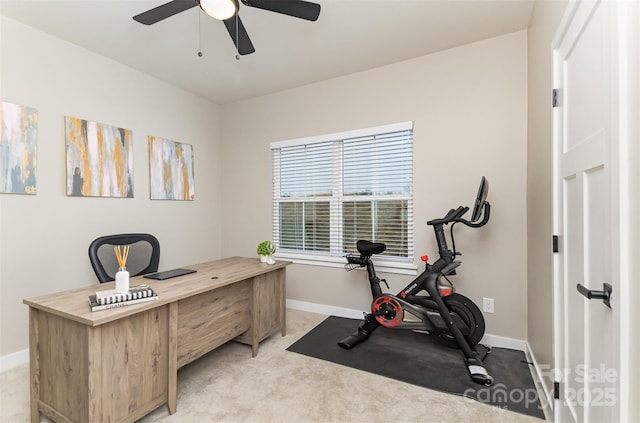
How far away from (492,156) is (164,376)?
3.05m

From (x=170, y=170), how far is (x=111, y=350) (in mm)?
2468

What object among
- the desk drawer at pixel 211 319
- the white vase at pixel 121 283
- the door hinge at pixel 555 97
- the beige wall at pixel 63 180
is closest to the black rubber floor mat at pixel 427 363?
the desk drawer at pixel 211 319

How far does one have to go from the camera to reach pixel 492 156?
258cm

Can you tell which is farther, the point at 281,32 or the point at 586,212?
the point at 281,32

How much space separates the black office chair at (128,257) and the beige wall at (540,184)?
3.11 m

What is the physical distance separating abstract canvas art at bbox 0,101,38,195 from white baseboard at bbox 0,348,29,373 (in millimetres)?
1309

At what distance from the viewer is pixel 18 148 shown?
229 centimetres

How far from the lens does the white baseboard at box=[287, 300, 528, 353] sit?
98.0 inches

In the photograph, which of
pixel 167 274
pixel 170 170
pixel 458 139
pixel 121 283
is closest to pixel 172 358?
pixel 121 283

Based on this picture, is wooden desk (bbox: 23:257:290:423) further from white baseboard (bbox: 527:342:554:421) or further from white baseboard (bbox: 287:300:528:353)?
white baseboard (bbox: 527:342:554:421)

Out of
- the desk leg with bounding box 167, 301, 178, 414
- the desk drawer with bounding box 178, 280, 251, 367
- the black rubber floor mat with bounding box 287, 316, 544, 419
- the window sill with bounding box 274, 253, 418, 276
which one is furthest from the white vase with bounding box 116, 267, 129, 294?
the window sill with bounding box 274, 253, 418, 276

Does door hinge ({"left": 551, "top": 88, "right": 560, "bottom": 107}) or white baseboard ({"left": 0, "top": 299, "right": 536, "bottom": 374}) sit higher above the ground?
door hinge ({"left": 551, "top": 88, "right": 560, "bottom": 107})

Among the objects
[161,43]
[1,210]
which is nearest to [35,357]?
[1,210]

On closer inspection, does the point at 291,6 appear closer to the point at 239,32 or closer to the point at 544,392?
the point at 239,32
